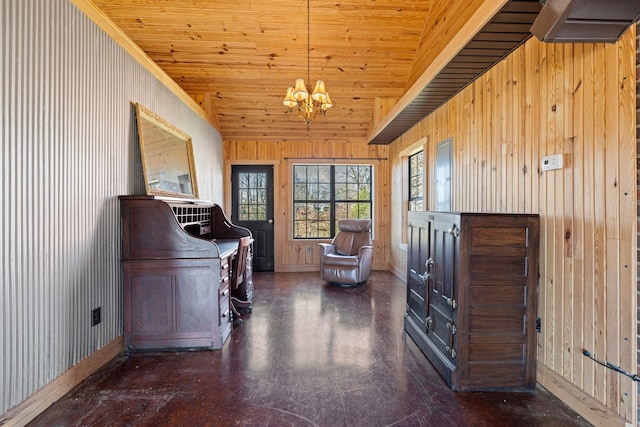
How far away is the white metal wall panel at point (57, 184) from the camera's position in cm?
167

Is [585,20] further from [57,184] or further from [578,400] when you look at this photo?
[57,184]

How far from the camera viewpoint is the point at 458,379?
2096 mm

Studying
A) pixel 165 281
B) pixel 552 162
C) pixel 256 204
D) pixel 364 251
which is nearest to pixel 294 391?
pixel 165 281

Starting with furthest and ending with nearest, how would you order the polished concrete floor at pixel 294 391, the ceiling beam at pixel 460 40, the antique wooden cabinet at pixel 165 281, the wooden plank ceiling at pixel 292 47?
the wooden plank ceiling at pixel 292 47
the antique wooden cabinet at pixel 165 281
the ceiling beam at pixel 460 40
the polished concrete floor at pixel 294 391

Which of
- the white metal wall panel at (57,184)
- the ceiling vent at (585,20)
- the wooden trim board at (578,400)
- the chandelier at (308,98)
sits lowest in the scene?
the wooden trim board at (578,400)

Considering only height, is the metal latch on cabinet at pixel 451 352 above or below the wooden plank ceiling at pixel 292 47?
below

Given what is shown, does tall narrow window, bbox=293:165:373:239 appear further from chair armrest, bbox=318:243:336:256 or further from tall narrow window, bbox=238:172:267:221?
chair armrest, bbox=318:243:336:256

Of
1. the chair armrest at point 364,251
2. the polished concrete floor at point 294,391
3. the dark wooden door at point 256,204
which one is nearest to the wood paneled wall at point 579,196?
the polished concrete floor at point 294,391

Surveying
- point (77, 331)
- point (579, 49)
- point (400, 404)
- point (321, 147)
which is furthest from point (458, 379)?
point (321, 147)

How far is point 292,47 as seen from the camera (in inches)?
169

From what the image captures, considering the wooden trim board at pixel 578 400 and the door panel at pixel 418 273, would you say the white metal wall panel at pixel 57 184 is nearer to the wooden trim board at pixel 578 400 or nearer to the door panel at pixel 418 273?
the door panel at pixel 418 273

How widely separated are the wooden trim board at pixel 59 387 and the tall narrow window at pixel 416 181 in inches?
158

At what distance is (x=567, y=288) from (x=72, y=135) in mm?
3302

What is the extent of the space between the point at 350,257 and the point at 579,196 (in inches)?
128
